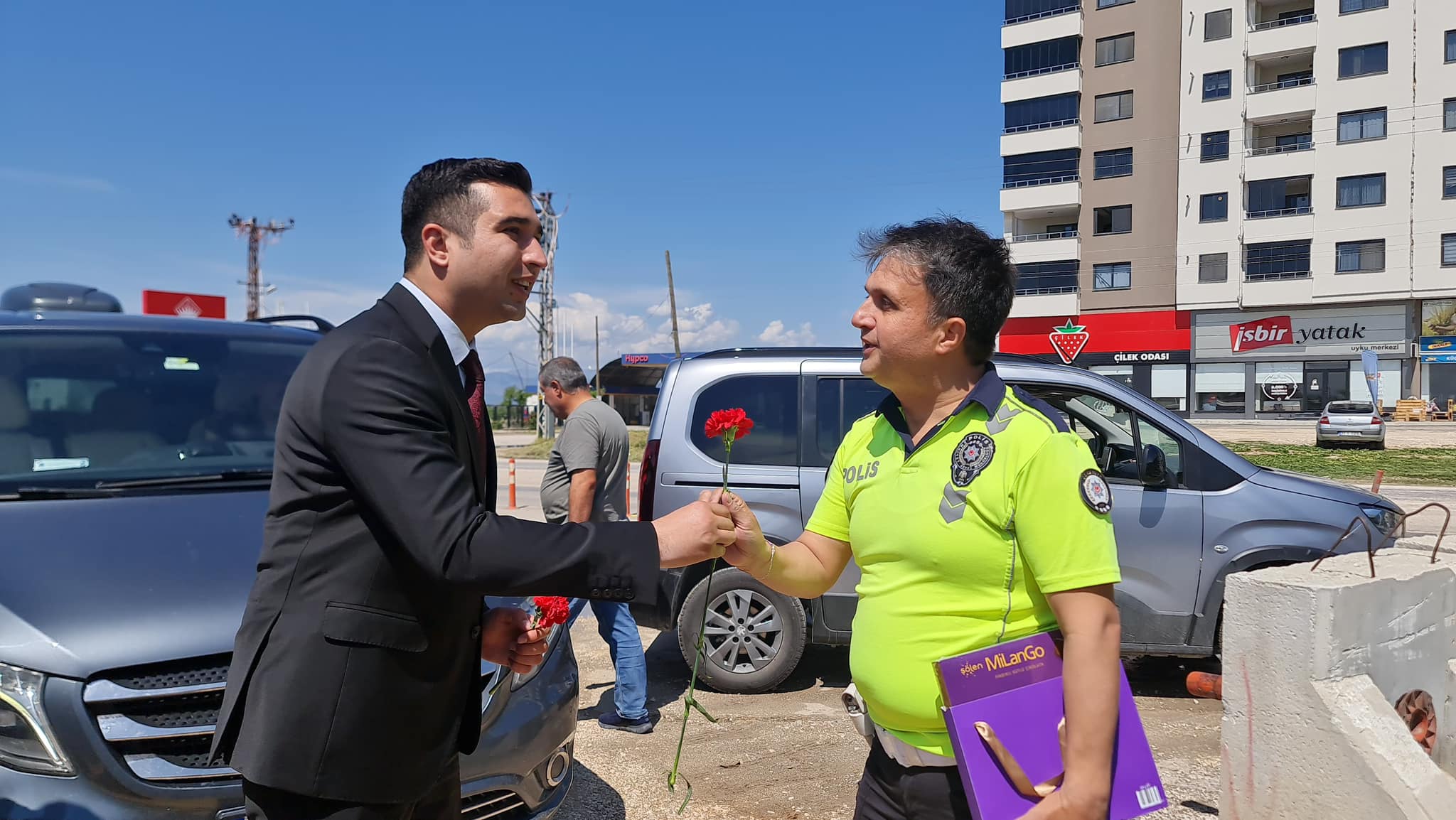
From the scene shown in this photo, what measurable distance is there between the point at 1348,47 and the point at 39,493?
1940 inches

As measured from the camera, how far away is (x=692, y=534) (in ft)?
6.69

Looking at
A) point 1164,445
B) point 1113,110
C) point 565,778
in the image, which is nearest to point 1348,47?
point 1113,110

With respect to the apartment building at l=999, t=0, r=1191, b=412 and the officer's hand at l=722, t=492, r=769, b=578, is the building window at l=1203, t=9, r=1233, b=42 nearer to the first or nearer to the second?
the apartment building at l=999, t=0, r=1191, b=412

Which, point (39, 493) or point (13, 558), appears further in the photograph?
point (39, 493)

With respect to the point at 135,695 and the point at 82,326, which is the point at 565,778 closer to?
the point at 135,695

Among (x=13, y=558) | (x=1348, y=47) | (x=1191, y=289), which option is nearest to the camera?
(x=13, y=558)

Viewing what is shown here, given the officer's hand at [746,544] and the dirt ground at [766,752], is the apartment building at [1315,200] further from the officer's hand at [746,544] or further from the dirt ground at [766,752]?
the officer's hand at [746,544]

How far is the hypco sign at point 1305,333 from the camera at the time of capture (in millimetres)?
39719

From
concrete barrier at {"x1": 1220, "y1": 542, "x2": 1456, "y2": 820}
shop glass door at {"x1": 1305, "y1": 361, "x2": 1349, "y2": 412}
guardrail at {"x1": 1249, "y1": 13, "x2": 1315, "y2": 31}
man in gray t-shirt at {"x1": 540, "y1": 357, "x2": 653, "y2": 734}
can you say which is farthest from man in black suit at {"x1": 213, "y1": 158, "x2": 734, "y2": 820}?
guardrail at {"x1": 1249, "y1": 13, "x2": 1315, "y2": 31}

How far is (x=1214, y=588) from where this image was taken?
5473 millimetres

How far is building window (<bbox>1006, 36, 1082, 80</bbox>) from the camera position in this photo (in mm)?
46125

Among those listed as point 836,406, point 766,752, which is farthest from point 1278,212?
point 766,752

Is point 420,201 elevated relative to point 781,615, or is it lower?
elevated

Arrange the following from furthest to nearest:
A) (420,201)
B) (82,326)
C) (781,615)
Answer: (781,615) < (82,326) < (420,201)
